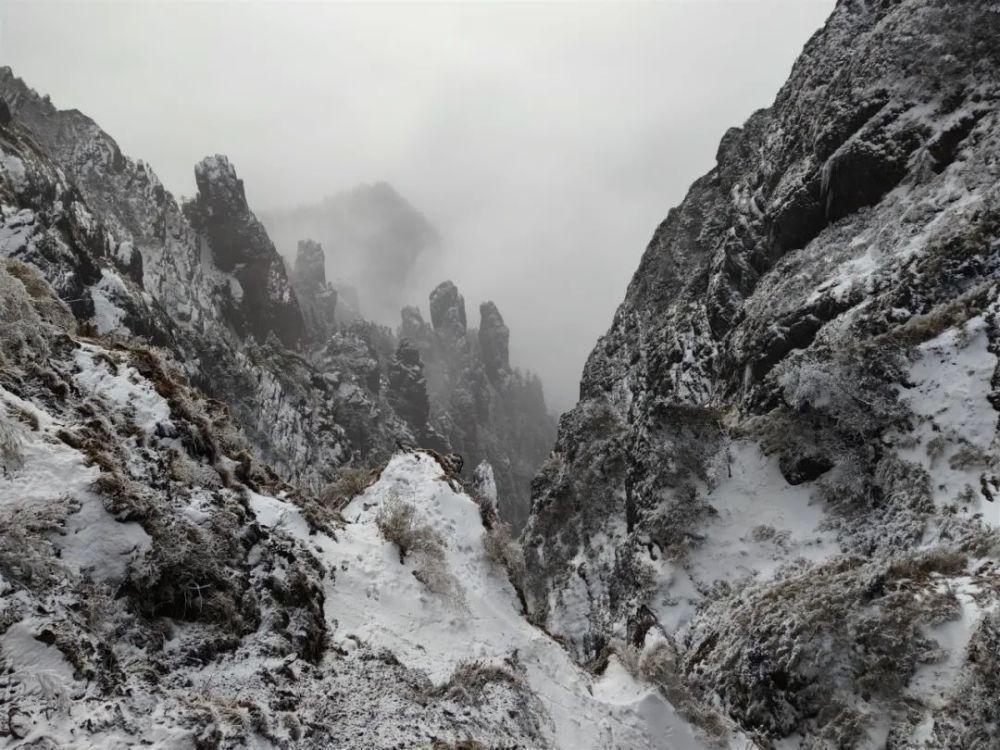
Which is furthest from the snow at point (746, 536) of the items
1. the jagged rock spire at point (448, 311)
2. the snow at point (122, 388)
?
the jagged rock spire at point (448, 311)

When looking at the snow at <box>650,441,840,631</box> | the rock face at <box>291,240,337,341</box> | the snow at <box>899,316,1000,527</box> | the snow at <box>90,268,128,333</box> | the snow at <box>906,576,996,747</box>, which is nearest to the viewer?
the snow at <box>906,576,996,747</box>

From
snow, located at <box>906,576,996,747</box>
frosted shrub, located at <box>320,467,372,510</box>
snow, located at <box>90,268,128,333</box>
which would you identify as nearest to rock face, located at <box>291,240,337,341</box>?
snow, located at <box>90,268,128,333</box>

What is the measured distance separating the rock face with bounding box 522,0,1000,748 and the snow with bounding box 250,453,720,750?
1.09m

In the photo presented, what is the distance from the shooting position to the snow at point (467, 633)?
9656mm

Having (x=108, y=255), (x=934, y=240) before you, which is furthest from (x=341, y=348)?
(x=934, y=240)

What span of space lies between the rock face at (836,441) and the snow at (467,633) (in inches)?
43.0

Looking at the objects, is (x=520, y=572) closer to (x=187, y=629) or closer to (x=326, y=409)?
(x=187, y=629)

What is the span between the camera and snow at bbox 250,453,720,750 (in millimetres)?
9656

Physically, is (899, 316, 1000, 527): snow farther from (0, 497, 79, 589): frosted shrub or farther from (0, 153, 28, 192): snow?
(0, 153, 28, 192): snow

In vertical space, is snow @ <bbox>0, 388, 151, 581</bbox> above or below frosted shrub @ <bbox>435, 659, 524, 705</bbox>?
above

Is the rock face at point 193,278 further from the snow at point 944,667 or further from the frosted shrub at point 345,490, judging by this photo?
the snow at point 944,667

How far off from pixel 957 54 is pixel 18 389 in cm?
3410

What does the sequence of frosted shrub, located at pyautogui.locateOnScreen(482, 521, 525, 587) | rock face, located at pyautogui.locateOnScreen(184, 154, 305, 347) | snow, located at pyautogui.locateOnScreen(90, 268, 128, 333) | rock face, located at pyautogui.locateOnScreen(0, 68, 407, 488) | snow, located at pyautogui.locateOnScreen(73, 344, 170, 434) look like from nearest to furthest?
snow, located at pyautogui.locateOnScreen(73, 344, 170, 434)
frosted shrub, located at pyautogui.locateOnScreen(482, 521, 525, 587)
snow, located at pyautogui.locateOnScreen(90, 268, 128, 333)
rock face, located at pyautogui.locateOnScreen(0, 68, 407, 488)
rock face, located at pyautogui.locateOnScreen(184, 154, 305, 347)

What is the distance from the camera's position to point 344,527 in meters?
12.1
